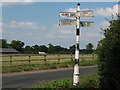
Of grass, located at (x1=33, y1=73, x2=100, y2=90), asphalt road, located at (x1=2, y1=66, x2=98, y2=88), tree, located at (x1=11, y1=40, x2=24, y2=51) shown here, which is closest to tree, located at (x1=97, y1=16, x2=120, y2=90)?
grass, located at (x1=33, y1=73, x2=100, y2=90)

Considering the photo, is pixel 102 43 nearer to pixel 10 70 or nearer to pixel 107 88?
pixel 107 88

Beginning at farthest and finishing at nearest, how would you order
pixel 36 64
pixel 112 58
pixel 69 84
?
pixel 36 64 → pixel 69 84 → pixel 112 58

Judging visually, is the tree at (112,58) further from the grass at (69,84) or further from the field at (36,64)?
the field at (36,64)

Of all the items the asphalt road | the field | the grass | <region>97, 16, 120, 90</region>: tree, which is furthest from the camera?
the field

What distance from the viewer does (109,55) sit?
5.12 meters

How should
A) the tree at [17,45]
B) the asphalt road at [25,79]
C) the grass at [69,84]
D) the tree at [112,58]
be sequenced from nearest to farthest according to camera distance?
the tree at [112,58]
the grass at [69,84]
the asphalt road at [25,79]
the tree at [17,45]

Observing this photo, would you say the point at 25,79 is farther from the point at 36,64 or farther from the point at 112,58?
the point at 36,64

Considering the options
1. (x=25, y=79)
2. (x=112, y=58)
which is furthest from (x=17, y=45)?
(x=112, y=58)

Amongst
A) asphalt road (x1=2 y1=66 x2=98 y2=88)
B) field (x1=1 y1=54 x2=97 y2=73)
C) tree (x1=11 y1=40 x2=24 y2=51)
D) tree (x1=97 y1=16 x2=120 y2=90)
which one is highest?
tree (x1=11 y1=40 x2=24 y2=51)

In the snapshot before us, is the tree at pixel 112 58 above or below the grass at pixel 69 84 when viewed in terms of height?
above

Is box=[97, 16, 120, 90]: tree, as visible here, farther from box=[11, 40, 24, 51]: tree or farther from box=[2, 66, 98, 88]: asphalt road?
box=[11, 40, 24, 51]: tree

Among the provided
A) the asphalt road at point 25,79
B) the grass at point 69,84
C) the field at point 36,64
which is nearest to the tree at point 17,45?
the field at point 36,64

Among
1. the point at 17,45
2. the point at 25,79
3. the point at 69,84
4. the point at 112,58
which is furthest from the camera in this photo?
the point at 17,45

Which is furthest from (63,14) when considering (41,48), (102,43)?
(41,48)
